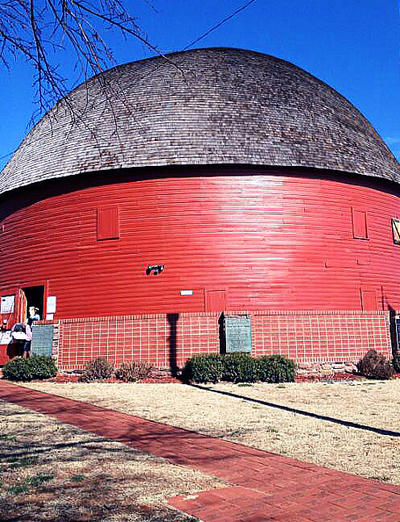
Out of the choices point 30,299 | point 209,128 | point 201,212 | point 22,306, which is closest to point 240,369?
point 201,212

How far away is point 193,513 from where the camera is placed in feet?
14.3

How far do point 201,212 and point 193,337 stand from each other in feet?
13.5

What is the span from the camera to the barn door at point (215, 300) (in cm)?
1631

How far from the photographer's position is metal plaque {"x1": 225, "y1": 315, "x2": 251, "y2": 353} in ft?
50.7

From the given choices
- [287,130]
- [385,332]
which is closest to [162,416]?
[385,332]

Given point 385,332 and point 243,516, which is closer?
point 243,516

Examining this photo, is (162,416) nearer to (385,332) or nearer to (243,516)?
(243,516)

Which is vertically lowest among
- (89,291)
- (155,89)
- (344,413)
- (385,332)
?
(344,413)

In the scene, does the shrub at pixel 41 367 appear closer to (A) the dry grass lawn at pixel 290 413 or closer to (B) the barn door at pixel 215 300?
(A) the dry grass lawn at pixel 290 413

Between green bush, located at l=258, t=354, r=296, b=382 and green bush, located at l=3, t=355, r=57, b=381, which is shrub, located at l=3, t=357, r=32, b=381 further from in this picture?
green bush, located at l=258, t=354, r=296, b=382

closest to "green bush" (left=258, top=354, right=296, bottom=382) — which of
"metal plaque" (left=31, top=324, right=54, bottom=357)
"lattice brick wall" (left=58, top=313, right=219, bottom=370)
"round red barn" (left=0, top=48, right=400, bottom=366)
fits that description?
"lattice brick wall" (left=58, top=313, right=219, bottom=370)

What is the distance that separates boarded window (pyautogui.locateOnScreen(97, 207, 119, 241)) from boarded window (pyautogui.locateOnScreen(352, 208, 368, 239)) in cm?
836

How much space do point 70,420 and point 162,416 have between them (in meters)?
1.67

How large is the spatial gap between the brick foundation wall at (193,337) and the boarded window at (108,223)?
9.40ft
